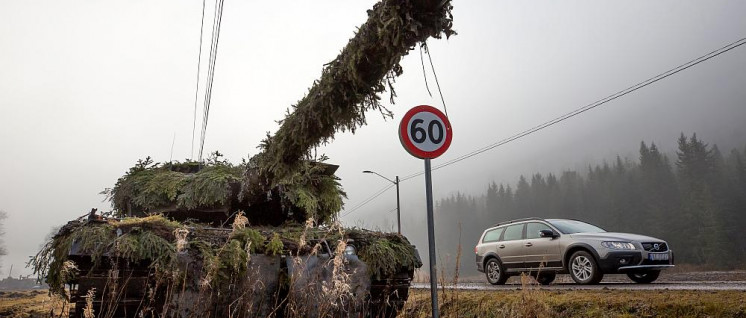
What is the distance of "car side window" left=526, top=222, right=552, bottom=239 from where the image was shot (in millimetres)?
10062

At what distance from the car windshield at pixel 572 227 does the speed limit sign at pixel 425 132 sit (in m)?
5.85

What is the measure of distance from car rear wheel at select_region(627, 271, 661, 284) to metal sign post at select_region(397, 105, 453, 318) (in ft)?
21.2

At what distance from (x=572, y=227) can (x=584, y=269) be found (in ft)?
3.59

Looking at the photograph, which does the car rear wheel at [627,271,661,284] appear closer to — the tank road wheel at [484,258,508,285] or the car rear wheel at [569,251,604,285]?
the car rear wheel at [569,251,604,285]

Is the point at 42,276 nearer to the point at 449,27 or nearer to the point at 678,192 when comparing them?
the point at 449,27

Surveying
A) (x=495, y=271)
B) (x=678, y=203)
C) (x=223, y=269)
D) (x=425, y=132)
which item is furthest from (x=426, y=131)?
(x=678, y=203)

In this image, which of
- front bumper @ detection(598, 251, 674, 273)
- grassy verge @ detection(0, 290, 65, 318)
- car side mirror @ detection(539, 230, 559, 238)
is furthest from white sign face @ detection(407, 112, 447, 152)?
car side mirror @ detection(539, 230, 559, 238)

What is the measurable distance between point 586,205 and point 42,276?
7661cm

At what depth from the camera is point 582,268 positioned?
8953 millimetres

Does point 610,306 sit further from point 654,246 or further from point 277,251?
point 654,246

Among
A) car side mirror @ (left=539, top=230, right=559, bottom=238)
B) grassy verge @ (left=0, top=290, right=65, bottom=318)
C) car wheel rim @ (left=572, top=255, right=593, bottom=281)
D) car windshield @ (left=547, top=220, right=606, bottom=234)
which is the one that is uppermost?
car windshield @ (left=547, top=220, right=606, bottom=234)

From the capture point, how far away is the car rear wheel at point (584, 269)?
8672 millimetres

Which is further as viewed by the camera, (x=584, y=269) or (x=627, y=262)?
(x=584, y=269)

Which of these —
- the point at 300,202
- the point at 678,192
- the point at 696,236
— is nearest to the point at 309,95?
the point at 300,202
